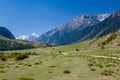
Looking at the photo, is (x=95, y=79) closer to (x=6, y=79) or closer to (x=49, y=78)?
(x=49, y=78)

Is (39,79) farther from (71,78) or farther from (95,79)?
(95,79)

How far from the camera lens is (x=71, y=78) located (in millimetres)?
30641

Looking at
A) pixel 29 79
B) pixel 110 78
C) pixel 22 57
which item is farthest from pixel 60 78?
pixel 22 57

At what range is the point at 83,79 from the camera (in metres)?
30.0

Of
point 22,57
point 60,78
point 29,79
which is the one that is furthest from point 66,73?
point 22,57

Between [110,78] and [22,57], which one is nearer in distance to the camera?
[110,78]

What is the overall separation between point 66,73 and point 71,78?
4943 mm

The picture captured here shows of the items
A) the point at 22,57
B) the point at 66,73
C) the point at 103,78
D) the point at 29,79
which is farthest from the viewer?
the point at 22,57

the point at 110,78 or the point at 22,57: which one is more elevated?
the point at 22,57

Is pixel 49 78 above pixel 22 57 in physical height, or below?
below

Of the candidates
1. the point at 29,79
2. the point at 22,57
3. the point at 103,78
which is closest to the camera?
the point at 29,79

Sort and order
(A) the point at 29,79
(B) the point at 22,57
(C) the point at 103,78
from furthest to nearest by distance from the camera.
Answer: (B) the point at 22,57, (C) the point at 103,78, (A) the point at 29,79

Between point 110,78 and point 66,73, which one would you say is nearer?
point 110,78

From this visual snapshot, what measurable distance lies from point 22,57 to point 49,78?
55280 mm
